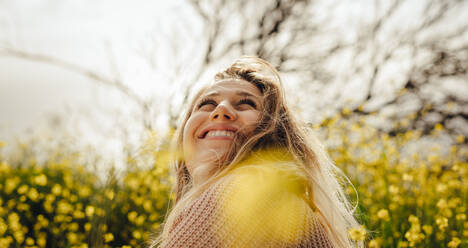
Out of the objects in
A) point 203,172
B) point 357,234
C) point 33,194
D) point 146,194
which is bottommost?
point 146,194

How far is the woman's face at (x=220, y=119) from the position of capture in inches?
68.0

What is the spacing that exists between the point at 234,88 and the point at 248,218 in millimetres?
938

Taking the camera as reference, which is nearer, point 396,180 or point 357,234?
point 357,234

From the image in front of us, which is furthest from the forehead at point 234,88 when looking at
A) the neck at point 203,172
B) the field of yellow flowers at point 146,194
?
the field of yellow flowers at point 146,194

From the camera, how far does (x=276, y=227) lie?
1143 millimetres

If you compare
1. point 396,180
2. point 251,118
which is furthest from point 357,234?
point 396,180

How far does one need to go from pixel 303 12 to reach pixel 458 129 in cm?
367

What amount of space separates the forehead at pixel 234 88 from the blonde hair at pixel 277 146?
71mm

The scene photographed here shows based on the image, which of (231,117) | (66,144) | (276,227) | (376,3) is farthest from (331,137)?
(376,3)

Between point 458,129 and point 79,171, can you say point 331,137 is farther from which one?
point 458,129

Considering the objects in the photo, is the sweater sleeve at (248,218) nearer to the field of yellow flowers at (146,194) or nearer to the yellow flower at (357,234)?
the yellow flower at (357,234)

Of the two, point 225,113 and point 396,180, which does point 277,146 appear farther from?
point 396,180

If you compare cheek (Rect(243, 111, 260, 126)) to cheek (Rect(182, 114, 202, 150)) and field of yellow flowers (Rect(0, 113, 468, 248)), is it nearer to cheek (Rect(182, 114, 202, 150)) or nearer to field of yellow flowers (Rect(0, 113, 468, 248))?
cheek (Rect(182, 114, 202, 150))

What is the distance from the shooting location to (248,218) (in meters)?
1.09
